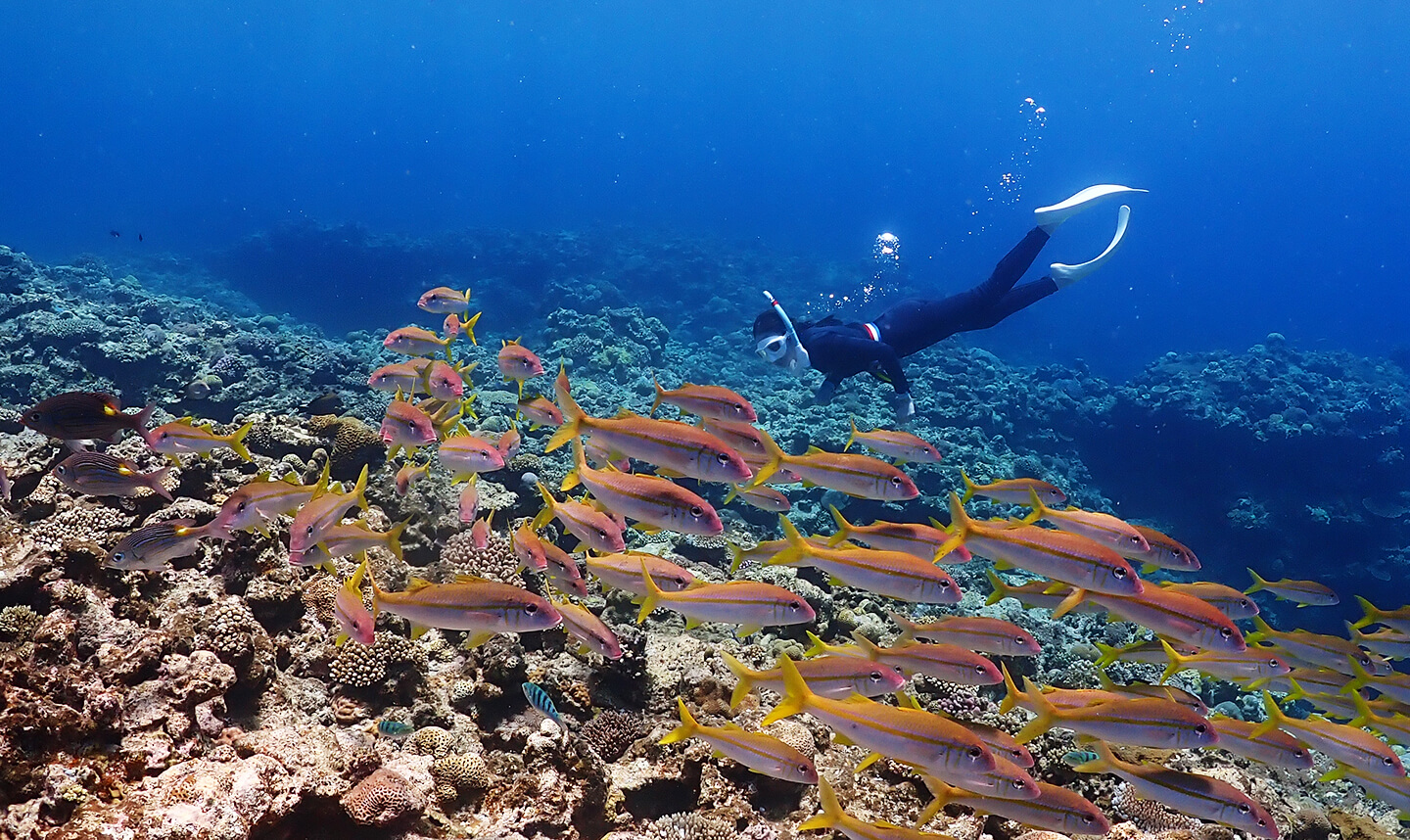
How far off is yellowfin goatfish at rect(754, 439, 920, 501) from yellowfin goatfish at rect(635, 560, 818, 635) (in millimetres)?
970

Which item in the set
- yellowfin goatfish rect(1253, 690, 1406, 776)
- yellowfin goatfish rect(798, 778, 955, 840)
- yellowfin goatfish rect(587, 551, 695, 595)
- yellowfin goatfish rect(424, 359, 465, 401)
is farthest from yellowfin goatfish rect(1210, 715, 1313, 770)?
yellowfin goatfish rect(424, 359, 465, 401)

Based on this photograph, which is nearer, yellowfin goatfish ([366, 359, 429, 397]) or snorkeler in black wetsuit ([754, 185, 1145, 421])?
yellowfin goatfish ([366, 359, 429, 397])

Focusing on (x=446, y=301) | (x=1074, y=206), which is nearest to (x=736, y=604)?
(x=446, y=301)

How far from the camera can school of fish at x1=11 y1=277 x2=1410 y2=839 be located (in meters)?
2.78

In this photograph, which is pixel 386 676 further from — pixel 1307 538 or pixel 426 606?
pixel 1307 538

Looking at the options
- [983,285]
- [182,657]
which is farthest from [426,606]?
[983,285]

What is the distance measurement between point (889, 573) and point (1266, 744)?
2.39 metres

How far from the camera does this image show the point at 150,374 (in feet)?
35.9

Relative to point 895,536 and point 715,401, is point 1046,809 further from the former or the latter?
point 715,401

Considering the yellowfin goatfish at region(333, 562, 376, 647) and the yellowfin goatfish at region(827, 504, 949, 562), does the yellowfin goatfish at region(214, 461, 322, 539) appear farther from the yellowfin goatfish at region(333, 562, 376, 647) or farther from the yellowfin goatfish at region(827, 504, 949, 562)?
the yellowfin goatfish at region(827, 504, 949, 562)

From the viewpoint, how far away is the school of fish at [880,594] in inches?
109

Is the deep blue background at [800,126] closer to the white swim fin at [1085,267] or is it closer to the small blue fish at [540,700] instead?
the white swim fin at [1085,267]

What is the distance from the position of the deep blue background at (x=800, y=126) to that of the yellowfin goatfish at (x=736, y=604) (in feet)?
207

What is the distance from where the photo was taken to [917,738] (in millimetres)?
2500
